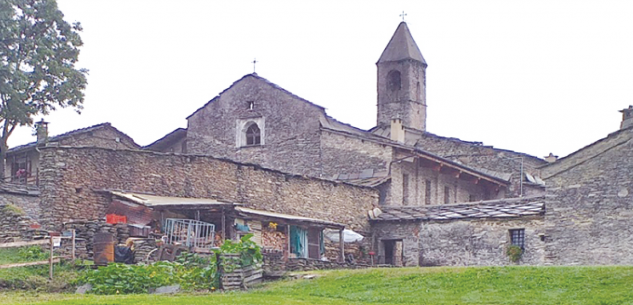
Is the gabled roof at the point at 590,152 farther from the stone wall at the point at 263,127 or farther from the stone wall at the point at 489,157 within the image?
the stone wall at the point at 489,157

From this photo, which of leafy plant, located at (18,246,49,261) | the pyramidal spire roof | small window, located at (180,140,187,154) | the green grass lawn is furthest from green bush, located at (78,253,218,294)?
the pyramidal spire roof

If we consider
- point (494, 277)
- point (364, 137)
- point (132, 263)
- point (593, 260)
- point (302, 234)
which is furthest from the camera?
point (364, 137)

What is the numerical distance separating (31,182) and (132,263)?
22.1 meters

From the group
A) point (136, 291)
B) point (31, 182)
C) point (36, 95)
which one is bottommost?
point (136, 291)

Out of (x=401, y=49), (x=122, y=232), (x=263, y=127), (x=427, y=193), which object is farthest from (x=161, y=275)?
(x=401, y=49)

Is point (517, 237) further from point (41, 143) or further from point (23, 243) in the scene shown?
point (41, 143)

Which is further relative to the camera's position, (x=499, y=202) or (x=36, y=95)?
(x=36, y=95)

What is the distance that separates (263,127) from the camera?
2266 inches

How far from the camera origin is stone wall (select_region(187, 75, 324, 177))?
183 ft

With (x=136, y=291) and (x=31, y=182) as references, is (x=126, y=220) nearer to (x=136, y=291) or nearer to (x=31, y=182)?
(x=136, y=291)

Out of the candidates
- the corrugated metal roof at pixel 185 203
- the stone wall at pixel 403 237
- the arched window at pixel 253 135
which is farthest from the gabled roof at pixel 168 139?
the corrugated metal roof at pixel 185 203

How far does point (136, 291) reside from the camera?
3055cm

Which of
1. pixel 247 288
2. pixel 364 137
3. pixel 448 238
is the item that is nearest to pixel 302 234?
pixel 448 238

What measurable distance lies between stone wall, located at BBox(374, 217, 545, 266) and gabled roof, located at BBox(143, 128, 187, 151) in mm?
15670
